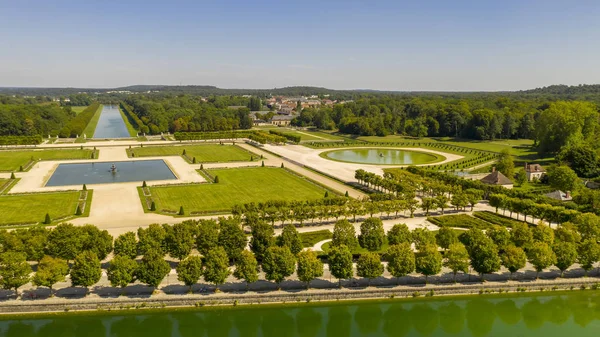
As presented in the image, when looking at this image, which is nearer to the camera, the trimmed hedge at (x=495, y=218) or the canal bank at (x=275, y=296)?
the canal bank at (x=275, y=296)

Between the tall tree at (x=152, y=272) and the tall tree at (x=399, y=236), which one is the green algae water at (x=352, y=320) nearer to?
the tall tree at (x=152, y=272)

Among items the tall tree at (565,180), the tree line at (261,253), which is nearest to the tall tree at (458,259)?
the tree line at (261,253)

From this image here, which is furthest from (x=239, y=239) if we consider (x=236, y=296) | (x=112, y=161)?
(x=112, y=161)

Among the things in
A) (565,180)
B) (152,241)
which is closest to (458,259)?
(152,241)

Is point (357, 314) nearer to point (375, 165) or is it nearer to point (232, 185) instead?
point (232, 185)

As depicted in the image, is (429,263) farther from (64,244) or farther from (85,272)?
(64,244)

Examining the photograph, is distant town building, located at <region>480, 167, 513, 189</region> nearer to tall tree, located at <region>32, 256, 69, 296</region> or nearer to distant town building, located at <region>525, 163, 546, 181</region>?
distant town building, located at <region>525, 163, 546, 181</region>

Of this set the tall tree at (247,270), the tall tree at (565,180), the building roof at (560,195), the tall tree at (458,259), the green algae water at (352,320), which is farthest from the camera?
the tall tree at (565,180)
